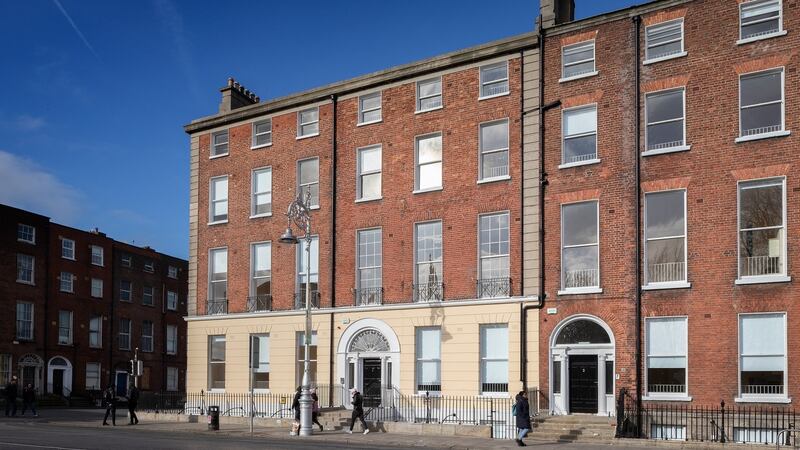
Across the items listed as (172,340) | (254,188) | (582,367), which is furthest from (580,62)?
(172,340)

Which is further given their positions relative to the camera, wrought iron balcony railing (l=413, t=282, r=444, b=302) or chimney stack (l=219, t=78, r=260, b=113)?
chimney stack (l=219, t=78, r=260, b=113)

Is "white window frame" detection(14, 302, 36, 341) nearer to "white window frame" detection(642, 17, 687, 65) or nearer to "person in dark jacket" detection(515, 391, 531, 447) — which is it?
"person in dark jacket" detection(515, 391, 531, 447)

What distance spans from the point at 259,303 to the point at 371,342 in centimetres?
615

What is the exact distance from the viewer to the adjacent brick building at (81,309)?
56750 mm

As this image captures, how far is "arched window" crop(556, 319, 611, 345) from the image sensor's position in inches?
1166

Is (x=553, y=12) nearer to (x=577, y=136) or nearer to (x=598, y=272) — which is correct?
(x=577, y=136)

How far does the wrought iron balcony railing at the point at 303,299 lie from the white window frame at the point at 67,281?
29.3m

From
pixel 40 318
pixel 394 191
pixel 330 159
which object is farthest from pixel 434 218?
pixel 40 318

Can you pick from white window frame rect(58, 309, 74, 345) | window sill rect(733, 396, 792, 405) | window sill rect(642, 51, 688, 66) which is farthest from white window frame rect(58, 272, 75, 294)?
window sill rect(733, 396, 792, 405)

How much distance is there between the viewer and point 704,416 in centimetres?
2678

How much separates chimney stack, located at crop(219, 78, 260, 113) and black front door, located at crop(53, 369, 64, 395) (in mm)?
26574

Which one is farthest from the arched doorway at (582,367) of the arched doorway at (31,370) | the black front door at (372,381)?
the arched doorway at (31,370)

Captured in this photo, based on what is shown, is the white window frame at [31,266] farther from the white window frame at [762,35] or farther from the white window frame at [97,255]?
the white window frame at [762,35]

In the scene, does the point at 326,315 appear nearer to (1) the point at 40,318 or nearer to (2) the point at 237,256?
(2) the point at 237,256
